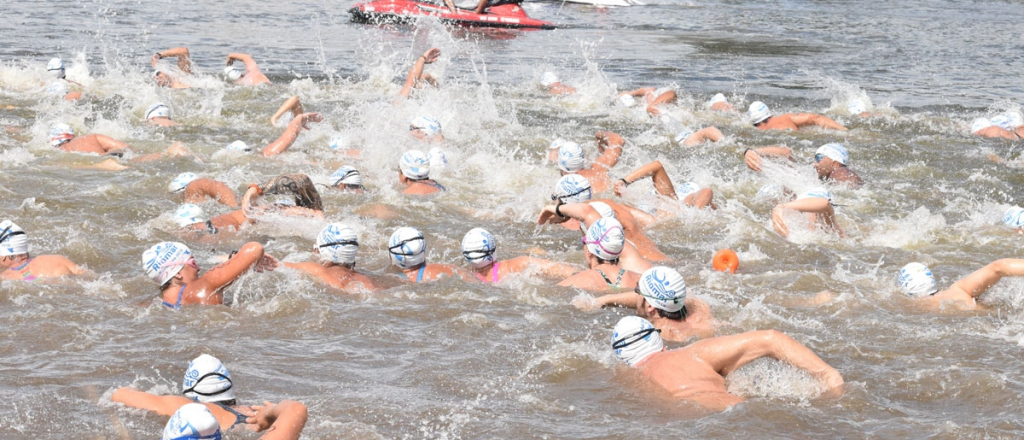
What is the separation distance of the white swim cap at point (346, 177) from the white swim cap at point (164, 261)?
4.00 metres

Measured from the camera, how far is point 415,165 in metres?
11.8

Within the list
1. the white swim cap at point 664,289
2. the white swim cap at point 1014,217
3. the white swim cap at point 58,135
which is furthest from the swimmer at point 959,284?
the white swim cap at point 58,135

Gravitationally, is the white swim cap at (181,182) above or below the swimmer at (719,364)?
below

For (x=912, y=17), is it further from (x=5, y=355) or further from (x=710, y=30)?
(x=5, y=355)

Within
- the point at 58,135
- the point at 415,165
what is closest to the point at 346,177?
the point at 415,165

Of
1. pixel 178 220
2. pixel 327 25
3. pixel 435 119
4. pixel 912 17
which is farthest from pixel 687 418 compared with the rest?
pixel 912 17

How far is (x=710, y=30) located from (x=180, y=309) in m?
27.0

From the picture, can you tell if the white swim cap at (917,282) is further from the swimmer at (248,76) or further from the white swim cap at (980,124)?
the swimmer at (248,76)

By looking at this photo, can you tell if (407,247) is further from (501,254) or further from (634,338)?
(634,338)

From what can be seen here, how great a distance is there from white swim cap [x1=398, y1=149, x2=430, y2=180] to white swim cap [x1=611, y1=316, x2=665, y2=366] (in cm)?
583

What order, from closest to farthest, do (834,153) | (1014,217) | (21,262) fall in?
(21,262), (1014,217), (834,153)

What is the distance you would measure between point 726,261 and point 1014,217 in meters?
3.58

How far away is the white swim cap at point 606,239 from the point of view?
812 cm

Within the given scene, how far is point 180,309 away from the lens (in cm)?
759
